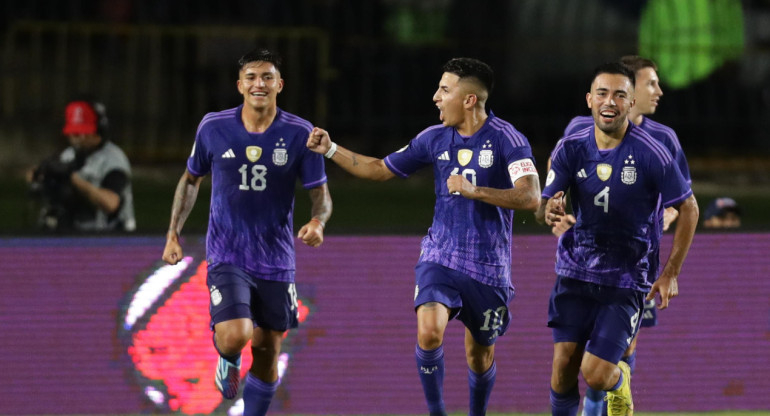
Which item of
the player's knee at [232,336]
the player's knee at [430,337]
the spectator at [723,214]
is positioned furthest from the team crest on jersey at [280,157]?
the spectator at [723,214]

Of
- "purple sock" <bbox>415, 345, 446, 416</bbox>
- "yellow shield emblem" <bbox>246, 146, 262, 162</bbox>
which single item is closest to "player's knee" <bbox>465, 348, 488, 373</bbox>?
"purple sock" <bbox>415, 345, 446, 416</bbox>

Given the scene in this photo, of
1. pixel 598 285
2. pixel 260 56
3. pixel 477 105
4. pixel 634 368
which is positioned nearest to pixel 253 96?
pixel 260 56

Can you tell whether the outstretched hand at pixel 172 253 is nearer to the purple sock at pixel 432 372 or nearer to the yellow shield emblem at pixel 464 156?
the purple sock at pixel 432 372

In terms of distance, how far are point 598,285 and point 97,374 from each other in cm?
276

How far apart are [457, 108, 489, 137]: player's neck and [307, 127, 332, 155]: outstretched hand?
670 millimetres

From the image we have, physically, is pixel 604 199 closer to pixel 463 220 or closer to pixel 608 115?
pixel 608 115

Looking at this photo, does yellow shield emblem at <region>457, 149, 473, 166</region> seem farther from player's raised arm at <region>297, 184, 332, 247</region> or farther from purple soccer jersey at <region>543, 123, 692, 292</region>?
player's raised arm at <region>297, 184, 332, 247</region>

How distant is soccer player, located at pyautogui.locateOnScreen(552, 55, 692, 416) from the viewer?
21.0 feet

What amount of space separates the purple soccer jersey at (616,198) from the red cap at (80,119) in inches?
119

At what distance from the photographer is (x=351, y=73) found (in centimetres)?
1470

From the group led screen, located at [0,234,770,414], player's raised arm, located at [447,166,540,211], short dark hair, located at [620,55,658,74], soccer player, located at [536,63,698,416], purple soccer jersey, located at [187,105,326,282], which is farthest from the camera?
led screen, located at [0,234,770,414]

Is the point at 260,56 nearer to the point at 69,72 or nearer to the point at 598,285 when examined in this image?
the point at 598,285

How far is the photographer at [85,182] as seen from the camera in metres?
7.48

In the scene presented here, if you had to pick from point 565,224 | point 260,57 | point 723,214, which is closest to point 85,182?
point 260,57
